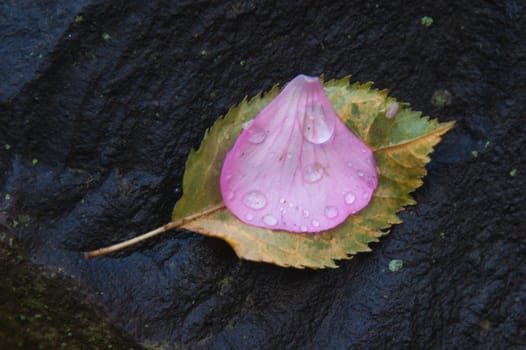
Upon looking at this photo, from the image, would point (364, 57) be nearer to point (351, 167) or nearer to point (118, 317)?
point (351, 167)

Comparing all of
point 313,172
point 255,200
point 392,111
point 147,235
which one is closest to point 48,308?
point 147,235

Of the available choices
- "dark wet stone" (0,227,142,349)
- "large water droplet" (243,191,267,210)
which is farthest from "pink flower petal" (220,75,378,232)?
"dark wet stone" (0,227,142,349)

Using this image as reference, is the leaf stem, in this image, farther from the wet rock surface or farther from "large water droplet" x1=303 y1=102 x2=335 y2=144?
"large water droplet" x1=303 y1=102 x2=335 y2=144

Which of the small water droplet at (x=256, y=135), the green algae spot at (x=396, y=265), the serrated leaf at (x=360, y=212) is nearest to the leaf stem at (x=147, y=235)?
the serrated leaf at (x=360, y=212)

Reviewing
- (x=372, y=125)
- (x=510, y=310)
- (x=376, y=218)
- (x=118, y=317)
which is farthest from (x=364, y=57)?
(x=118, y=317)

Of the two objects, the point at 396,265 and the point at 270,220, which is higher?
the point at 270,220

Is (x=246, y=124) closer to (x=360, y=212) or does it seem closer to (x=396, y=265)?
(x=360, y=212)

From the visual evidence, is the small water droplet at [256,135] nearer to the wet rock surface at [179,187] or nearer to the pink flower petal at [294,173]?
the pink flower petal at [294,173]
